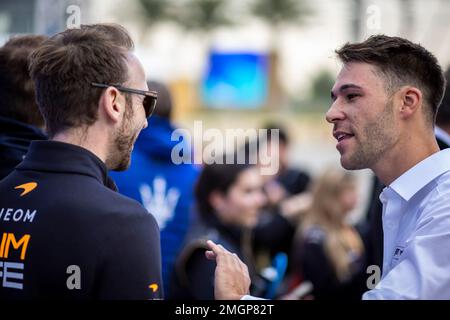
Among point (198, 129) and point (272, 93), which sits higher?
point (272, 93)

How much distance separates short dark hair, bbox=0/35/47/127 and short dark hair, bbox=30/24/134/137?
2.66 ft

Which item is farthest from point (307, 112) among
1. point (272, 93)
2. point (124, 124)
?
point (124, 124)

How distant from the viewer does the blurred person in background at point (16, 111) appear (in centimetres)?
301

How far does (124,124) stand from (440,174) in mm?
930

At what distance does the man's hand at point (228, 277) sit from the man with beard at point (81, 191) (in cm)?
23

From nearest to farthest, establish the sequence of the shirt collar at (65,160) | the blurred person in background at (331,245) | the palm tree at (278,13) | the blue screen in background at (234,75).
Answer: the shirt collar at (65,160), the blurred person in background at (331,245), the blue screen in background at (234,75), the palm tree at (278,13)

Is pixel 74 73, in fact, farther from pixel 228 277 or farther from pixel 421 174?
pixel 421 174

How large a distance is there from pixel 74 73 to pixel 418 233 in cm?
104

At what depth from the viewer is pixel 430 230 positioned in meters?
2.14

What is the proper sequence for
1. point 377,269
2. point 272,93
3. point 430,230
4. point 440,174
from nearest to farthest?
point 430,230 < point 440,174 < point 377,269 < point 272,93

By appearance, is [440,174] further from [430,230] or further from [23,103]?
[23,103]

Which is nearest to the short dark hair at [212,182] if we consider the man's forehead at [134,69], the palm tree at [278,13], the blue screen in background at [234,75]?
the man's forehead at [134,69]

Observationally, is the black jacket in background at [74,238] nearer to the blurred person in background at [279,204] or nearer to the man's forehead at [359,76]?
the man's forehead at [359,76]
